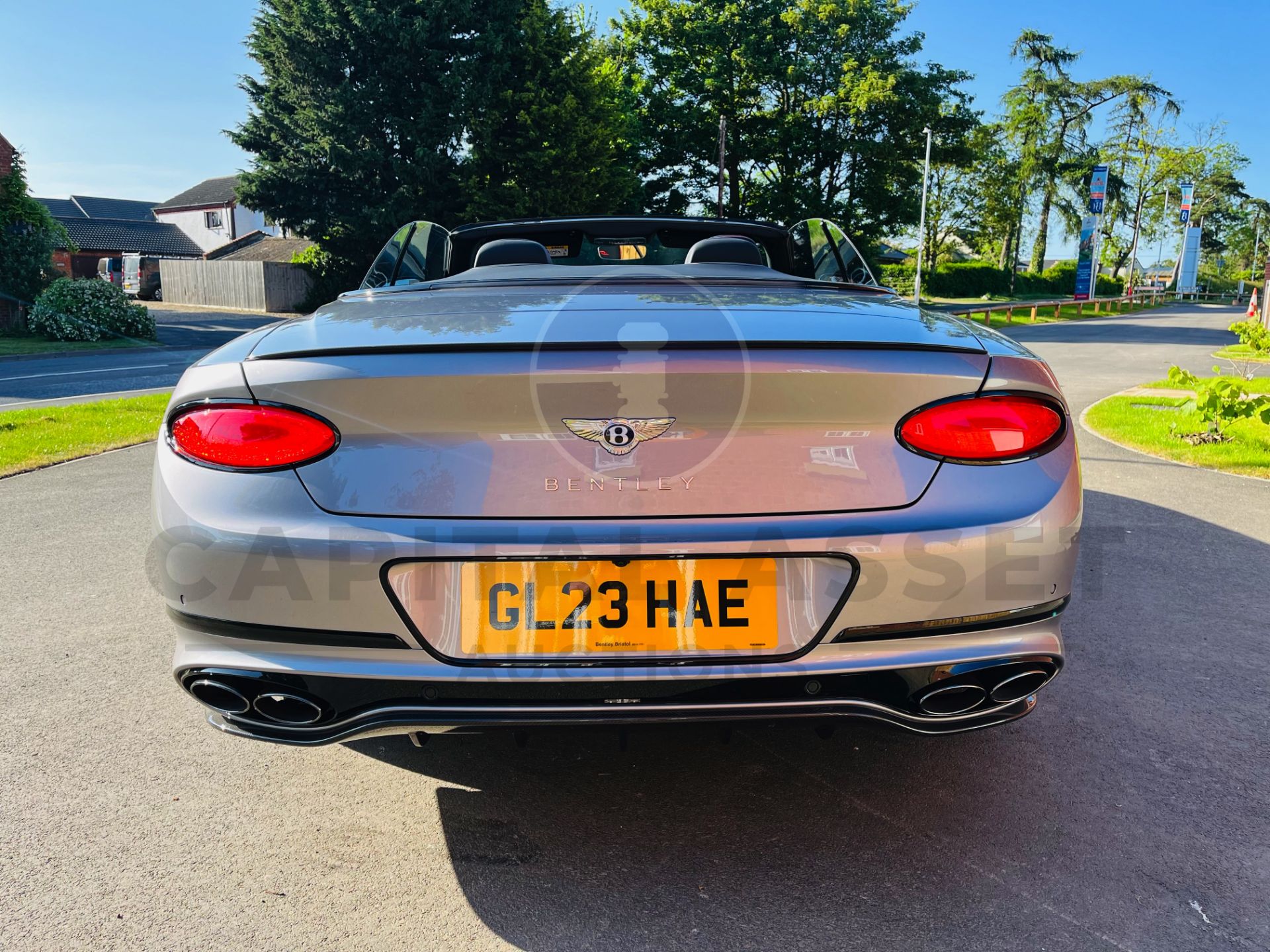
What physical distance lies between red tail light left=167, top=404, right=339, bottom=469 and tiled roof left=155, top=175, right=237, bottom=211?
7369 cm

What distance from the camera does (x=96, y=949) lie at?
71.5 inches

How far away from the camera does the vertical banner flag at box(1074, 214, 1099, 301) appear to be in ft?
159

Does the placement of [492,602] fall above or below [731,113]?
below

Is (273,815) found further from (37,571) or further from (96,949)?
(37,571)

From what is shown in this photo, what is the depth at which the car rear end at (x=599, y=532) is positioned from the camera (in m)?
1.81

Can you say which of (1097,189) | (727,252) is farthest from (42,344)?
(1097,189)

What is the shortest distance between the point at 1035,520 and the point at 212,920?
1.85 meters

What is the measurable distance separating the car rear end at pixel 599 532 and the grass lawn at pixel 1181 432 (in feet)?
20.7

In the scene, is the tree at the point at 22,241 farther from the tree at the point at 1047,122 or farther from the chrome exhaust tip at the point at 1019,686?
the tree at the point at 1047,122

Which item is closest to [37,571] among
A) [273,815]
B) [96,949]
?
[273,815]

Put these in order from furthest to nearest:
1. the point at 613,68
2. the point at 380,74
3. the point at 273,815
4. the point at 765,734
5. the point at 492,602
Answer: the point at 613,68
the point at 380,74
the point at 765,734
the point at 273,815
the point at 492,602

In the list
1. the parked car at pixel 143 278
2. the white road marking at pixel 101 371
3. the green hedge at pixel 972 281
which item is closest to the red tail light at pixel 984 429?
the white road marking at pixel 101 371

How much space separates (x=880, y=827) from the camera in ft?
7.43

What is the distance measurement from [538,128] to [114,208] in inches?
2429
